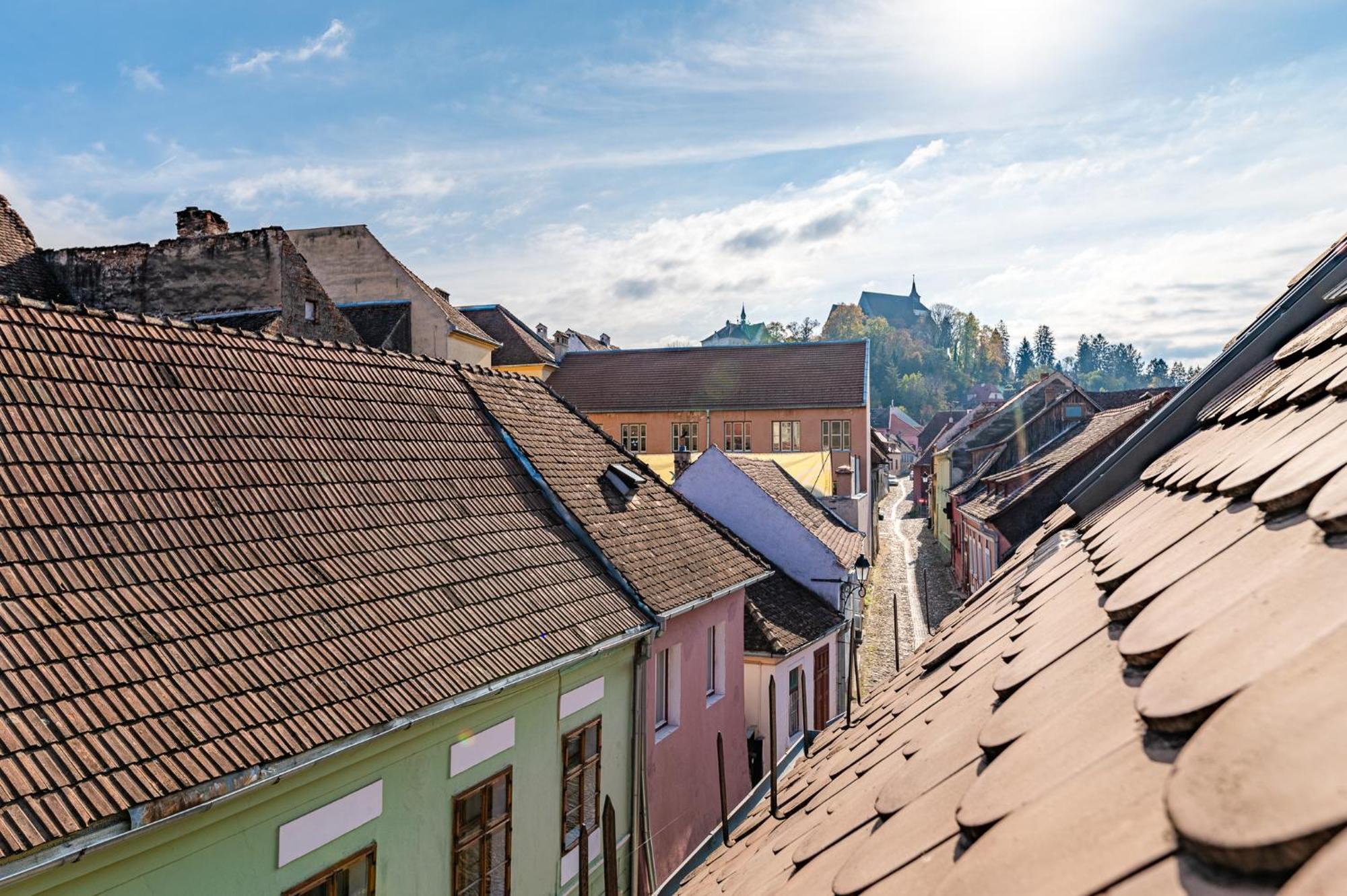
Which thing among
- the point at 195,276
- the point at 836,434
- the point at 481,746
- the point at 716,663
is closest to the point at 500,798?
the point at 481,746

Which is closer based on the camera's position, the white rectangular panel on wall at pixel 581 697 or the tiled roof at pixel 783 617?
the white rectangular panel on wall at pixel 581 697

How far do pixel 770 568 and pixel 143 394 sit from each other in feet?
31.4

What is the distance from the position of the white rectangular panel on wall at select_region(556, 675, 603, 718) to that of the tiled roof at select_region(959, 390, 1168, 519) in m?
12.7

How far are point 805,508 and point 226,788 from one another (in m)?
18.2

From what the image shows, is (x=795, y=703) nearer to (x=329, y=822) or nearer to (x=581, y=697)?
(x=581, y=697)

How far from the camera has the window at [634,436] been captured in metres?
41.0

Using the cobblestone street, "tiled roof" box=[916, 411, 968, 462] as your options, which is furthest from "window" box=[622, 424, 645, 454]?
"tiled roof" box=[916, 411, 968, 462]

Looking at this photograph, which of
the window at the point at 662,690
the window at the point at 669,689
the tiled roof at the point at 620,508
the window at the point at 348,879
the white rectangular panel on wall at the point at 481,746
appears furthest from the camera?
the window at the point at 669,689

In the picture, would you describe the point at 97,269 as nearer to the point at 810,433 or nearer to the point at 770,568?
the point at 770,568

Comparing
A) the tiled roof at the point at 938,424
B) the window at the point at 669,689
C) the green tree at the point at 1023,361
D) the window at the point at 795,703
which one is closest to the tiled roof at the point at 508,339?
the window at the point at 795,703

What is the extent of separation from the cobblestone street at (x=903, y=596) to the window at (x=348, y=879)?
11.6 metres

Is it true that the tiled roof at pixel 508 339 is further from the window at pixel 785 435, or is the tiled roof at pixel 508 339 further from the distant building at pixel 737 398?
the window at pixel 785 435

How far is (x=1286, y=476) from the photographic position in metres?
1.59

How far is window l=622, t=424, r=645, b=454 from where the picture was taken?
135ft
